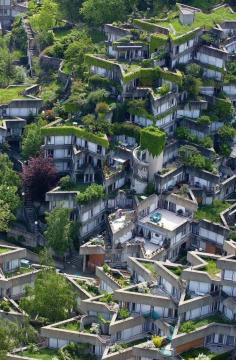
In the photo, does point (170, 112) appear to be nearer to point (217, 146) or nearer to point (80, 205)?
point (217, 146)

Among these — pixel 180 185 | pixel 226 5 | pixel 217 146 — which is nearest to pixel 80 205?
pixel 180 185

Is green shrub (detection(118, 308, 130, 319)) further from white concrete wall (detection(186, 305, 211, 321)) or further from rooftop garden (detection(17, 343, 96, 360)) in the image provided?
white concrete wall (detection(186, 305, 211, 321))

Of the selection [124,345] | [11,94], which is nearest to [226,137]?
[11,94]

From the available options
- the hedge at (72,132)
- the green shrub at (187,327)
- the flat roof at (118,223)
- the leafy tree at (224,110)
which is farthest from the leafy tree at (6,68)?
the green shrub at (187,327)

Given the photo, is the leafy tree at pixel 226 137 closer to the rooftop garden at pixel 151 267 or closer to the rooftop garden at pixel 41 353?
the rooftop garden at pixel 151 267

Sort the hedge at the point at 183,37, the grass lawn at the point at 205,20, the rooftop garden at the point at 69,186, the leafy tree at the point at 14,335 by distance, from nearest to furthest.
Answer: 1. the leafy tree at the point at 14,335
2. the rooftop garden at the point at 69,186
3. the hedge at the point at 183,37
4. the grass lawn at the point at 205,20

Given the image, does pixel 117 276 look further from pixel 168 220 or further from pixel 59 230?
pixel 168 220
